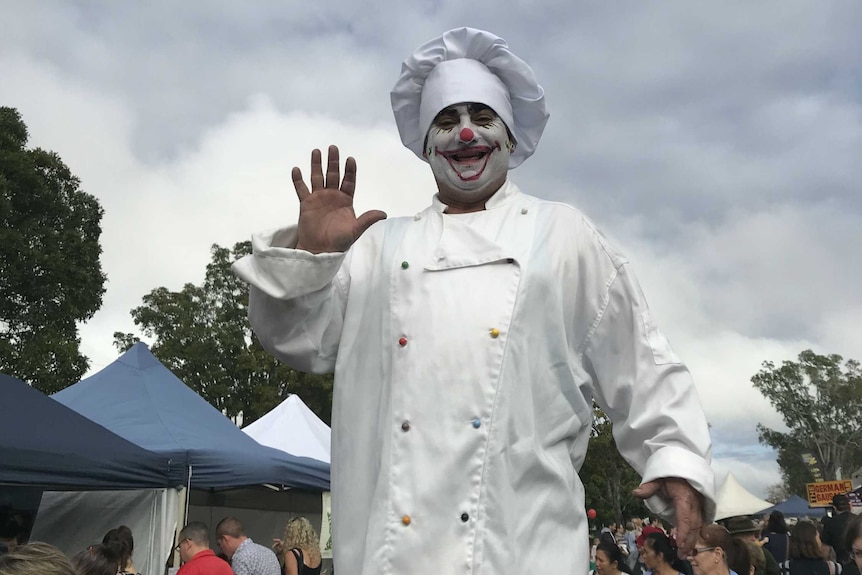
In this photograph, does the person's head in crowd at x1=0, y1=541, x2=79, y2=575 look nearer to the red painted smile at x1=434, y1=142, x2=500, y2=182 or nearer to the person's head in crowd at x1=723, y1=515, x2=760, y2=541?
the red painted smile at x1=434, y1=142, x2=500, y2=182

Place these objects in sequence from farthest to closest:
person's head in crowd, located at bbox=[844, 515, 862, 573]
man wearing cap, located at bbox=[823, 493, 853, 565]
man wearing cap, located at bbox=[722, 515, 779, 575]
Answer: man wearing cap, located at bbox=[722, 515, 779, 575], man wearing cap, located at bbox=[823, 493, 853, 565], person's head in crowd, located at bbox=[844, 515, 862, 573]

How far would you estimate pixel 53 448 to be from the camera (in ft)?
18.9

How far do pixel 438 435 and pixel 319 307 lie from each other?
1.48 feet

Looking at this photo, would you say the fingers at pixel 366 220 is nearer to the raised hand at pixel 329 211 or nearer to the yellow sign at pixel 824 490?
the raised hand at pixel 329 211

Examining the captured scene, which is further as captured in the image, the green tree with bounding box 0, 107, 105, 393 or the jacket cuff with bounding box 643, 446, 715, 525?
the green tree with bounding box 0, 107, 105, 393

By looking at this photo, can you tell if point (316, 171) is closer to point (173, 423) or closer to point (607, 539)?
point (607, 539)

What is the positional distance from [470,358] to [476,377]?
0.04m

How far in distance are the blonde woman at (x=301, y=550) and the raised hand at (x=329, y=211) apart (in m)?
5.93

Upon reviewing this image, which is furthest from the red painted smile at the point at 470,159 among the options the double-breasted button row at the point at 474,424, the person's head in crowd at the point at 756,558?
the person's head in crowd at the point at 756,558

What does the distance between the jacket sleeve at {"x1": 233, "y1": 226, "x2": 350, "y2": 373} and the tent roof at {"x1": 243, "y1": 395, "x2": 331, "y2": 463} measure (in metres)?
8.99

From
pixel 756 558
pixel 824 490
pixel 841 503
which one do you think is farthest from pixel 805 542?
pixel 824 490

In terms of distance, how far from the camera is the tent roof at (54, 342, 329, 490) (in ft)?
26.0

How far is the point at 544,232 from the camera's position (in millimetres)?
1994

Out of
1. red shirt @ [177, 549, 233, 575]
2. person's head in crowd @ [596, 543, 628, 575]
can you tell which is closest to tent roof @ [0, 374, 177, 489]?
red shirt @ [177, 549, 233, 575]
